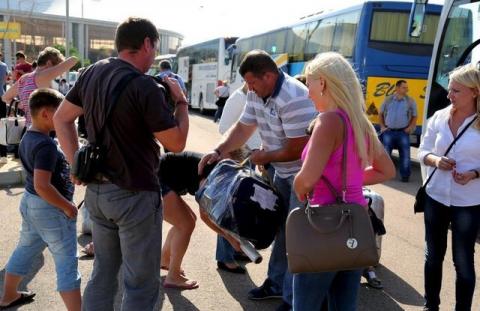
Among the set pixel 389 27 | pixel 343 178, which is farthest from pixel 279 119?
pixel 389 27

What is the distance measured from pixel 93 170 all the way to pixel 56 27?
105779 millimetres

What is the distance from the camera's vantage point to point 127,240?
2762 mm

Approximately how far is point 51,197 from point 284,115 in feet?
5.17

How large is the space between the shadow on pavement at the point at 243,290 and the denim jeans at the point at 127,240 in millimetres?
1413

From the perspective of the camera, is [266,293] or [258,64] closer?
[258,64]

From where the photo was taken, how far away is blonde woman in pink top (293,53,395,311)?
7.88 ft

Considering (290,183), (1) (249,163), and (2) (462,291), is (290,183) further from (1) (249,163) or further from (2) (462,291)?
(2) (462,291)

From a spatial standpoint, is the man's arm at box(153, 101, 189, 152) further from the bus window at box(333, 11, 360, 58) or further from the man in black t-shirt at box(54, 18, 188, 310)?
the bus window at box(333, 11, 360, 58)

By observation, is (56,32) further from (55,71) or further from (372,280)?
(372,280)

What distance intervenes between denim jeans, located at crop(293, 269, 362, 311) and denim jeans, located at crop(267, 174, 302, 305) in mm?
879

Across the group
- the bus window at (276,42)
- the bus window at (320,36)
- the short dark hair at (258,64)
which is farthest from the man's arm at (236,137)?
the bus window at (276,42)

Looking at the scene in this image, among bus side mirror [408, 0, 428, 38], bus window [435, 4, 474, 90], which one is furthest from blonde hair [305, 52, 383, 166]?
bus side mirror [408, 0, 428, 38]

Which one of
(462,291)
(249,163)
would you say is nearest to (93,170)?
(249,163)

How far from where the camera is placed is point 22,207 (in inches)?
140
